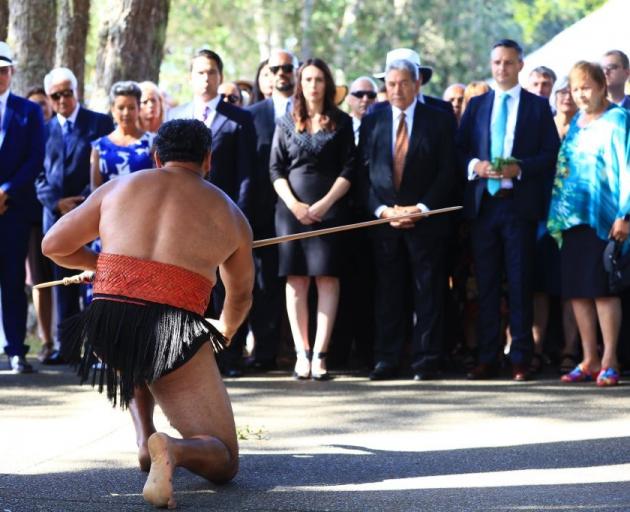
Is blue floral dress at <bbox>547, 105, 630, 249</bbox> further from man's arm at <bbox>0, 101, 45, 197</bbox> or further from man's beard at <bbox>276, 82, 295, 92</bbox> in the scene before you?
man's arm at <bbox>0, 101, 45, 197</bbox>

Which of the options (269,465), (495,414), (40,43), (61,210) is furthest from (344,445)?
(40,43)

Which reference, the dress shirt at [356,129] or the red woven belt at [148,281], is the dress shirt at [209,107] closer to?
the dress shirt at [356,129]

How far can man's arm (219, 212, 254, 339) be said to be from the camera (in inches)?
245

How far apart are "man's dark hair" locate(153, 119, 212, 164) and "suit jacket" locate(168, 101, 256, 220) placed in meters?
3.97

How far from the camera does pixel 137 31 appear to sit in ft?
45.9

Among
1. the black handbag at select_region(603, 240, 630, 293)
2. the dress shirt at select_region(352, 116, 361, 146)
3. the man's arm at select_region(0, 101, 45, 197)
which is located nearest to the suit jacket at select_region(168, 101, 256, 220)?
the dress shirt at select_region(352, 116, 361, 146)

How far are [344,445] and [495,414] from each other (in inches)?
55.4

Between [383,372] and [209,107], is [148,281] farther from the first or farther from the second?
[209,107]

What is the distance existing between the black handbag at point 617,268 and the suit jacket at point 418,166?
52.0 inches

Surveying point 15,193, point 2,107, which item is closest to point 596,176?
point 15,193

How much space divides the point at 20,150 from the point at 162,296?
190 inches

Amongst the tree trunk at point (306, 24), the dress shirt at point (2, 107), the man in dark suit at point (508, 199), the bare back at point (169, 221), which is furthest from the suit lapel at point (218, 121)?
the tree trunk at point (306, 24)

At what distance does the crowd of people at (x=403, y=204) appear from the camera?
9.73m

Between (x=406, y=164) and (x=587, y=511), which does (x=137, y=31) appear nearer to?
(x=406, y=164)
